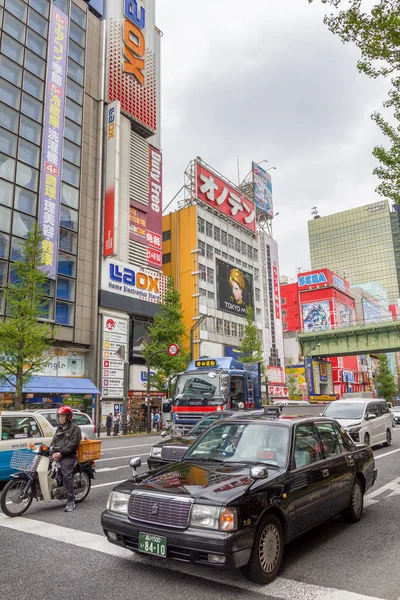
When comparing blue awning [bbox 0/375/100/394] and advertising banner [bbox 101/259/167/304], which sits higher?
advertising banner [bbox 101/259/167/304]

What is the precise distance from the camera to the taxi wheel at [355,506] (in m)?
6.33

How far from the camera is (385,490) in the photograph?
8.73m

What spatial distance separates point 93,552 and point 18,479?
263 cm

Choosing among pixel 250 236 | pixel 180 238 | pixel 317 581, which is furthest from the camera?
pixel 250 236

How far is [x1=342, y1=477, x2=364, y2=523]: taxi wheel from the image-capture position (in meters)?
6.33

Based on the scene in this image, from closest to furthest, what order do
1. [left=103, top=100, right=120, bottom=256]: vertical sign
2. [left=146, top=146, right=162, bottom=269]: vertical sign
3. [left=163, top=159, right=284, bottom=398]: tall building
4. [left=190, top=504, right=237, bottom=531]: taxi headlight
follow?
[left=190, top=504, right=237, bottom=531]: taxi headlight
[left=103, top=100, right=120, bottom=256]: vertical sign
[left=146, top=146, right=162, bottom=269]: vertical sign
[left=163, top=159, right=284, bottom=398]: tall building

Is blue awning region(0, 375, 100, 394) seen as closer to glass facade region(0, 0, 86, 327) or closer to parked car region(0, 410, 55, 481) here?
glass facade region(0, 0, 86, 327)

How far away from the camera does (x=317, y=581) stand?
426 cm

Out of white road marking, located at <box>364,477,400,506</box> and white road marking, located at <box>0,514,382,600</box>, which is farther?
white road marking, located at <box>364,477,400,506</box>

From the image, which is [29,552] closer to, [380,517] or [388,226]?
[380,517]

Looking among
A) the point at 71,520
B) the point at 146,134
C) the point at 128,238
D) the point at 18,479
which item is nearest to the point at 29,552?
the point at 71,520

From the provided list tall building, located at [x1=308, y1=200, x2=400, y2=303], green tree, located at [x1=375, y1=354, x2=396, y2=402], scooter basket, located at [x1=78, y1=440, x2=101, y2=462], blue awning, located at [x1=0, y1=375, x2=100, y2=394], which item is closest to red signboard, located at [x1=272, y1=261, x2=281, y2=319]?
blue awning, located at [x1=0, y1=375, x2=100, y2=394]

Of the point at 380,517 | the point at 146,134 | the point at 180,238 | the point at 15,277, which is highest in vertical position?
the point at 146,134

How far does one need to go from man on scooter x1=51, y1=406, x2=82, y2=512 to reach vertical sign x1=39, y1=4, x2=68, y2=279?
79.3 feet
